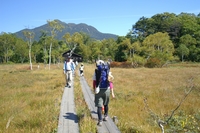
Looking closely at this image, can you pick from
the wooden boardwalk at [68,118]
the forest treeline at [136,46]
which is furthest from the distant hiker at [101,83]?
the forest treeline at [136,46]

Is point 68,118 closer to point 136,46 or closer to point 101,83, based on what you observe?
point 101,83

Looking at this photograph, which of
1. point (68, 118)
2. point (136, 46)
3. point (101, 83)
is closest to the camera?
point (101, 83)

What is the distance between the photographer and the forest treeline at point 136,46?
163 ft

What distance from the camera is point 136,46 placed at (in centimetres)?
5338

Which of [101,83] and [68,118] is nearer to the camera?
[101,83]

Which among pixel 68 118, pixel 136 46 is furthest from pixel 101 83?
pixel 136 46

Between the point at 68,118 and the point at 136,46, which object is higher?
the point at 136,46

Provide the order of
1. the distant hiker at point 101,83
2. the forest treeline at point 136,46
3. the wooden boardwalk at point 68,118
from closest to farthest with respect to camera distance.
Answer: the wooden boardwalk at point 68,118
the distant hiker at point 101,83
the forest treeline at point 136,46

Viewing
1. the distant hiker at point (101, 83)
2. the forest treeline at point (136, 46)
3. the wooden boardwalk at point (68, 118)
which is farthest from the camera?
the forest treeline at point (136, 46)

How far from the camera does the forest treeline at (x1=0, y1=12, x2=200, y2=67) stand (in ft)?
163

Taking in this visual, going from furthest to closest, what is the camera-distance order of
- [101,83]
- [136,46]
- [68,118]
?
1. [136,46]
2. [68,118]
3. [101,83]

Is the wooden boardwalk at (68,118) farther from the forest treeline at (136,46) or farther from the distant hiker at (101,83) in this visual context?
the forest treeline at (136,46)

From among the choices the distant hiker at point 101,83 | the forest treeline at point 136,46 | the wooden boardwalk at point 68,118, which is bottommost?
the wooden boardwalk at point 68,118

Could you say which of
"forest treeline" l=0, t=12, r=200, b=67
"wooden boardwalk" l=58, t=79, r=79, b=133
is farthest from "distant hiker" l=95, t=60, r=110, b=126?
"forest treeline" l=0, t=12, r=200, b=67
